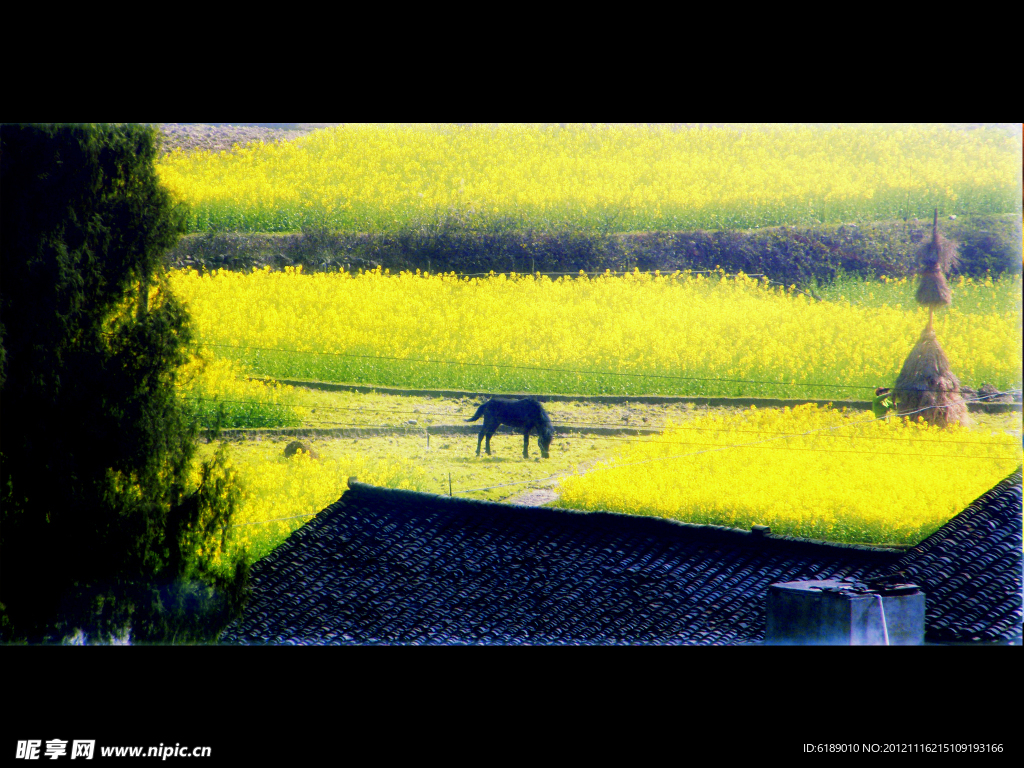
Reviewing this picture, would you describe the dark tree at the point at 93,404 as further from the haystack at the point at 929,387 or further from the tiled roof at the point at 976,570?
the haystack at the point at 929,387

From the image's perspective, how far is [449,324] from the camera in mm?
7414

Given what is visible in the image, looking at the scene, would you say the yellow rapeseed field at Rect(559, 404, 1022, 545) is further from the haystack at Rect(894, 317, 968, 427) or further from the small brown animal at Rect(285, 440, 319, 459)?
the small brown animal at Rect(285, 440, 319, 459)

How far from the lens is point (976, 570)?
648 cm

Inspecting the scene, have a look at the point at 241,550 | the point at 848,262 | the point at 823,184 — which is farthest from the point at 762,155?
the point at 241,550

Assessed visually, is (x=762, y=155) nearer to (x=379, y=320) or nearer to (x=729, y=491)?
(x=729, y=491)

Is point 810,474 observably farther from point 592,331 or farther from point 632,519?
point 592,331

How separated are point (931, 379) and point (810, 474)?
1082 mm

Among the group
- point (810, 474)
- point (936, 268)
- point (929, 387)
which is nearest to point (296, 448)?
point (810, 474)

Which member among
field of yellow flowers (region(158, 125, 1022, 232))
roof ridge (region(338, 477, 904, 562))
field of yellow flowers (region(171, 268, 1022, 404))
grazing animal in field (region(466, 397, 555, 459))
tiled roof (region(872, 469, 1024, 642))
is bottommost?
tiled roof (region(872, 469, 1024, 642))

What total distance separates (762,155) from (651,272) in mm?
1170

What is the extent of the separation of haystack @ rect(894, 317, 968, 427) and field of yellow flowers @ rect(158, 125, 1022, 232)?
39.1 inches

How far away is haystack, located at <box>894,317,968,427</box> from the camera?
6.84 metres

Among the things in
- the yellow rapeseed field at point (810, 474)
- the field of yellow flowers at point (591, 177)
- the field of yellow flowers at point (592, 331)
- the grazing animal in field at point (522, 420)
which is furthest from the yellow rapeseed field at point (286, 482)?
the field of yellow flowers at point (591, 177)

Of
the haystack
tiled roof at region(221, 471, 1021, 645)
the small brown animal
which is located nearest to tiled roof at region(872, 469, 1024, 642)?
tiled roof at region(221, 471, 1021, 645)
